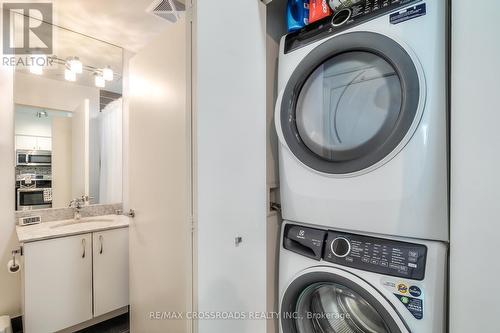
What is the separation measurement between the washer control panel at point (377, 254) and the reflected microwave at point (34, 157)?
224 centimetres

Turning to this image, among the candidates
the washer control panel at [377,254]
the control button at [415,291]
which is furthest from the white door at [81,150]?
the control button at [415,291]

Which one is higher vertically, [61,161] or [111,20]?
[111,20]

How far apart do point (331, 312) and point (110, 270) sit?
1645mm

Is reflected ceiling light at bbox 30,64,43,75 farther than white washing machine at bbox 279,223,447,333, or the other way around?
reflected ceiling light at bbox 30,64,43,75

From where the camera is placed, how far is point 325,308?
40.0 inches

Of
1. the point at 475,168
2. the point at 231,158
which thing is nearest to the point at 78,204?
the point at 231,158

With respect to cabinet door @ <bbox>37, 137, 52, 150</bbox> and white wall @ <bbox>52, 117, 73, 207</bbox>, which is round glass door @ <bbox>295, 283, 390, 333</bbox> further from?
cabinet door @ <bbox>37, 137, 52, 150</bbox>

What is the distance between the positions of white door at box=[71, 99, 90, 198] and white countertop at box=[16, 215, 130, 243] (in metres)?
0.27

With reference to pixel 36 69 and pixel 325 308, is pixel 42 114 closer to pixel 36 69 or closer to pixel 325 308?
pixel 36 69

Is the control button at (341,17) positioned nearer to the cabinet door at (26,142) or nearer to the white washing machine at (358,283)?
the white washing machine at (358,283)

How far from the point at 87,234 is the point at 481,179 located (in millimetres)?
2148

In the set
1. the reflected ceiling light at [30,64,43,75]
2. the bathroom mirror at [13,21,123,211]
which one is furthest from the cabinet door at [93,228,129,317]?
the reflected ceiling light at [30,64,43,75]

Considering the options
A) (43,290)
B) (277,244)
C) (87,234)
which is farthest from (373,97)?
(43,290)

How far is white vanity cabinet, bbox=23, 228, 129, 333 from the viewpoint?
1477 millimetres
